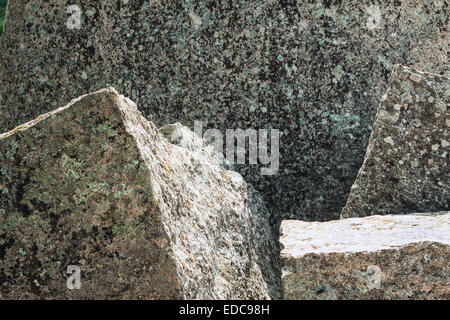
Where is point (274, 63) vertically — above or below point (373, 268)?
above

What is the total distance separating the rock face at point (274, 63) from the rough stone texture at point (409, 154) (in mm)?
773

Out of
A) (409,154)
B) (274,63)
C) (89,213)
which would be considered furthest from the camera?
(274,63)

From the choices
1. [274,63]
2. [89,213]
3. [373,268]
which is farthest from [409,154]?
[89,213]

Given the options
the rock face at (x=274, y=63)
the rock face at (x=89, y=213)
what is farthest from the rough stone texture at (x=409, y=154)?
the rock face at (x=89, y=213)

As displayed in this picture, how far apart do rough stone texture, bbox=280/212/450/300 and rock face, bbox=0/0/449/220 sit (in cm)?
168

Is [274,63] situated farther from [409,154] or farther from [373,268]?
[373,268]

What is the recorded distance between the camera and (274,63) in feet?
19.4

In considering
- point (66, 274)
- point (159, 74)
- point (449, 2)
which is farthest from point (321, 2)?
point (66, 274)

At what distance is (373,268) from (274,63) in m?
2.51

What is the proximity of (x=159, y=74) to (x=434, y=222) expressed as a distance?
→ 2772 millimetres

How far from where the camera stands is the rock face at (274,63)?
5.86 metres
